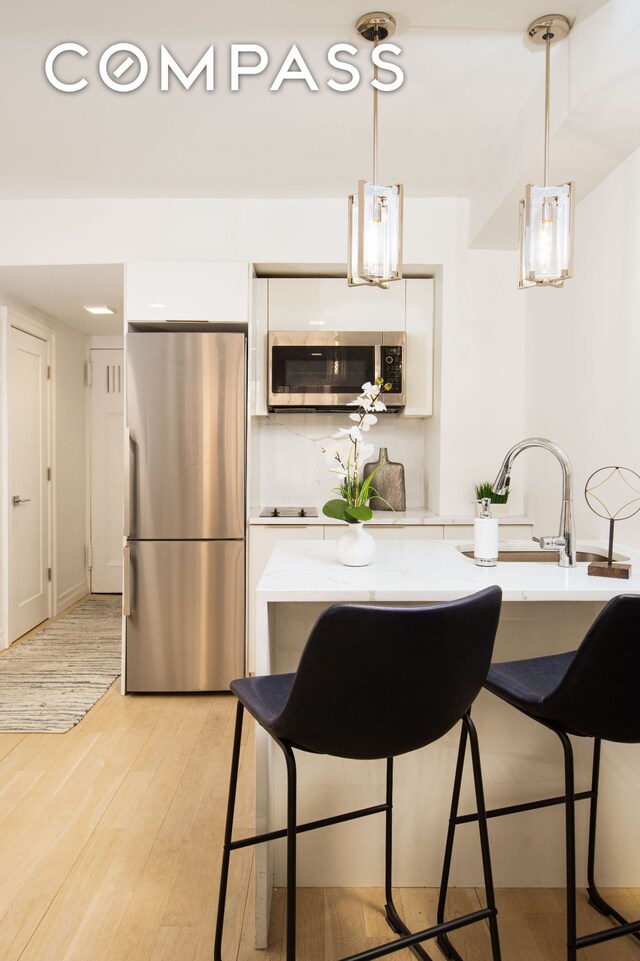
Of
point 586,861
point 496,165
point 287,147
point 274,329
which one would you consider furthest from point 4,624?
point 496,165

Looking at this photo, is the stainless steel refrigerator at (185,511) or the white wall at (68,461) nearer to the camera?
the stainless steel refrigerator at (185,511)

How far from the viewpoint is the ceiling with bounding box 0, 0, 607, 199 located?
6.62 ft

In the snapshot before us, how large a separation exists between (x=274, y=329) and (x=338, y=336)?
Answer: 0.37 metres

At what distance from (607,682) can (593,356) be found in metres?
1.78

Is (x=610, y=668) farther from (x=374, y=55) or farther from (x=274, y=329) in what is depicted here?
(x=274, y=329)

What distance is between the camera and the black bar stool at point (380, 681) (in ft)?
3.77

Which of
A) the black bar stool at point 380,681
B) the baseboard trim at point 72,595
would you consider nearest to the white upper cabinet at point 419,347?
the black bar stool at point 380,681

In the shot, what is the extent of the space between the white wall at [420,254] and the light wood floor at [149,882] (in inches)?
78.4

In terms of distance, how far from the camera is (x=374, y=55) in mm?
2135

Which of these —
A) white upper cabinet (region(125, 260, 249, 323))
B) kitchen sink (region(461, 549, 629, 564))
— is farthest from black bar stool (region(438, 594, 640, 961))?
white upper cabinet (region(125, 260, 249, 323))

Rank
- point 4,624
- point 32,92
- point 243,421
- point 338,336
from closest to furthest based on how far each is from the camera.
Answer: point 32,92
point 243,421
point 338,336
point 4,624

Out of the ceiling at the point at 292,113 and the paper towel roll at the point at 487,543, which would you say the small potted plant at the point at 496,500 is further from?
the paper towel roll at the point at 487,543

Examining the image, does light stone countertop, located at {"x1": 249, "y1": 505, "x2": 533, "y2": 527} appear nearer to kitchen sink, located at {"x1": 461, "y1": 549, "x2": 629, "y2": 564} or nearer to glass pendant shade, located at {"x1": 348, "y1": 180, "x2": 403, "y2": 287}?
kitchen sink, located at {"x1": 461, "y1": 549, "x2": 629, "y2": 564}

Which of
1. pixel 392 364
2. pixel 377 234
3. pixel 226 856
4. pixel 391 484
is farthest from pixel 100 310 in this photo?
pixel 226 856
